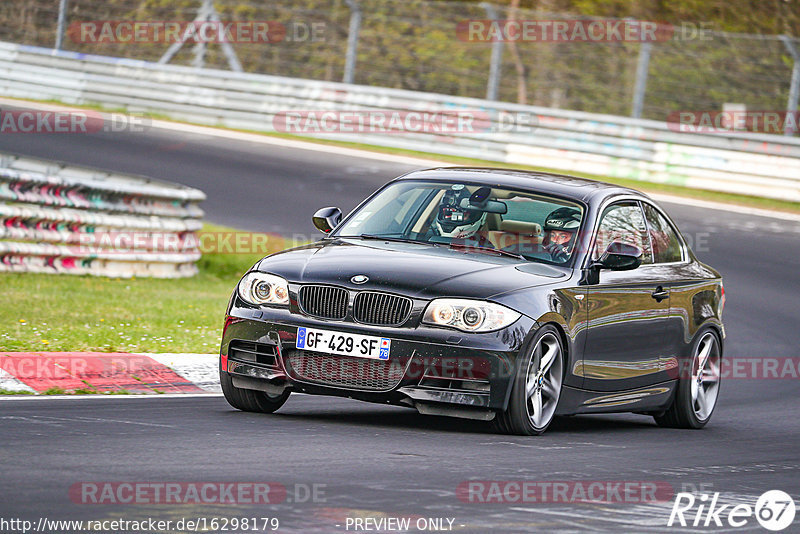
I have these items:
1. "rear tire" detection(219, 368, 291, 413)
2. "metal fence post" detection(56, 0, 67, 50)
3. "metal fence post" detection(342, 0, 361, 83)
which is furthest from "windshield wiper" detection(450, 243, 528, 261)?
"metal fence post" detection(56, 0, 67, 50)

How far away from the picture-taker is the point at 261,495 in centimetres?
577

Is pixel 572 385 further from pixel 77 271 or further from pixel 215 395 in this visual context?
pixel 77 271

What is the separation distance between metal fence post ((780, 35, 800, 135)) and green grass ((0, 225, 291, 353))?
419 inches

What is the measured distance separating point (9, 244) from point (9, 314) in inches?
106

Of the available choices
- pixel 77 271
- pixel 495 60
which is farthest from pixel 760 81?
pixel 77 271

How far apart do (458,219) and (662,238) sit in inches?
69.1

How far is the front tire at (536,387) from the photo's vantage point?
7.81 m

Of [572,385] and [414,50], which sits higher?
[414,50]

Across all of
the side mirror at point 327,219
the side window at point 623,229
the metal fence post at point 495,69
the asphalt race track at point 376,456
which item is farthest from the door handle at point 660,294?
the metal fence post at point 495,69

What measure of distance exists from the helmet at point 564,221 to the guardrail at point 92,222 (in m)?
6.62

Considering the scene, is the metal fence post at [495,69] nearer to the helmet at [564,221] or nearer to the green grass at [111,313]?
the green grass at [111,313]

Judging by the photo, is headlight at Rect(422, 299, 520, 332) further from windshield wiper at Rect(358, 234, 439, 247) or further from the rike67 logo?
the rike67 logo
